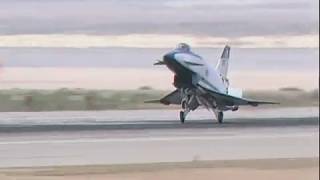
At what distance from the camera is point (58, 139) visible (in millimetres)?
4430

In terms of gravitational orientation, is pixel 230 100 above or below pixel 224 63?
below

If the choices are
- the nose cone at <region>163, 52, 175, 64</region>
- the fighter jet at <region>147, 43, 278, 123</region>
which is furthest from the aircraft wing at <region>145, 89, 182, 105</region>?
the nose cone at <region>163, 52, 175, 64</region>

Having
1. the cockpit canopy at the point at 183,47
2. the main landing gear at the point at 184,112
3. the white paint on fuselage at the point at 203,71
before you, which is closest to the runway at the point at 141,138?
the main landing gear at the point at 184,112

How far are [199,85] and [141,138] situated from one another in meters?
0.45

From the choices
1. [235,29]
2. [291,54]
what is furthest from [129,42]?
[291,54]

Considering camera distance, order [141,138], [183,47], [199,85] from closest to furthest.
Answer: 1. [183,47]
2. [141,138]
3. [199,85]

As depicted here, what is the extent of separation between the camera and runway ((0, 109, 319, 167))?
4098 mm

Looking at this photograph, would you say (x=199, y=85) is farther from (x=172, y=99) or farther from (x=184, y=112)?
(x=172, y=99)

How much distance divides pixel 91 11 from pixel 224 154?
933mm

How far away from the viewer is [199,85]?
15.1 feet

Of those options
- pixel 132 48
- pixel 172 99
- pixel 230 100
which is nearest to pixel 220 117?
pixel 230 100

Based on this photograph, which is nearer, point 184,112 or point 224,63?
point 224,63

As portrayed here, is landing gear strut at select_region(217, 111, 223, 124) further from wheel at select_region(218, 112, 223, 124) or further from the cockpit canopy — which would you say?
the cockpit canopy

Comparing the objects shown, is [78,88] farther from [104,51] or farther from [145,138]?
[145,138]
